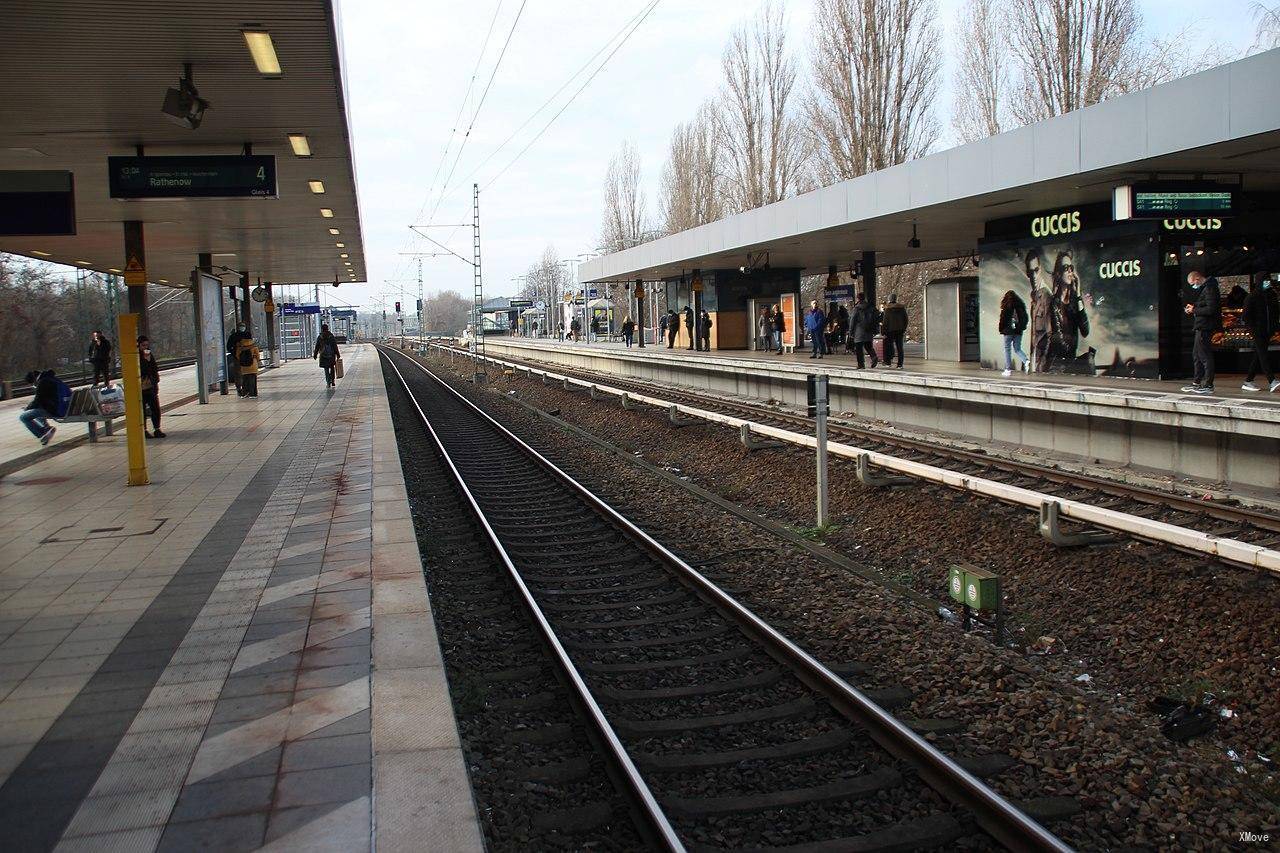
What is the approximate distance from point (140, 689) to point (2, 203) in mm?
8401

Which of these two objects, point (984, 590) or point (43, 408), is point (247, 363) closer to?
point (43, 408)

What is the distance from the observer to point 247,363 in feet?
85.6

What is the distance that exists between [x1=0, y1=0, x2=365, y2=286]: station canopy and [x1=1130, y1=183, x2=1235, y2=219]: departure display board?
10.8m

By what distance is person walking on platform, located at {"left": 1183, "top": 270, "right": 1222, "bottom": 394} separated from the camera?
12070 mm

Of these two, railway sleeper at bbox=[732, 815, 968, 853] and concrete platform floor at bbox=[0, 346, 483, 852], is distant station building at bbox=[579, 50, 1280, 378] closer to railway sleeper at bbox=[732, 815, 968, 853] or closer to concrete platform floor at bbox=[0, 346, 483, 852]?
railway sleeper at bbox=[732, 815, 968, 853]

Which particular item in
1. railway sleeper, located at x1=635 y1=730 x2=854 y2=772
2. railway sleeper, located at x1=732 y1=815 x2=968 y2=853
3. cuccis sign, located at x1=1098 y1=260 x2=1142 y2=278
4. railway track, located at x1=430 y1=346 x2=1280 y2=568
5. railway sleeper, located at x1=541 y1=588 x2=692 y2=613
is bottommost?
railway sleeper, located at x1=732 y1=815 x2=968 y2=853

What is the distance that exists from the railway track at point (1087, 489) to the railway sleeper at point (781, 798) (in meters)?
4.53

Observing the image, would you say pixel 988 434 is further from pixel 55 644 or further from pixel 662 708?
→ pixel 55 644

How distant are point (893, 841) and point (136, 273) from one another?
52.1ft

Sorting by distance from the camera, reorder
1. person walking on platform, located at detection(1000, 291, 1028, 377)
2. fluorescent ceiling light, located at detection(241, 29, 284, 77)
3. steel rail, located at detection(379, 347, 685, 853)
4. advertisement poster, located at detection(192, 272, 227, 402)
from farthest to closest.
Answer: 1. advertisement poster, located at detection(192, 272, 227, 402)
2. person walking on platform, located at detection(1000, 291, 1028, 377)
3. fluorescent ceiling light, located at detection(241, 29, 284, 77)
4. steel rail, located at detection(379, 347, 685, 853)

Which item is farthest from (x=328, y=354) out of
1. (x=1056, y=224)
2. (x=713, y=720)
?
(x=713, y=720)

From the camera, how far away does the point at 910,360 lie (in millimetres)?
24703

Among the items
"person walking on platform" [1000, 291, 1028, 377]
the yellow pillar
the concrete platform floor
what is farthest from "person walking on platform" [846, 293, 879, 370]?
the yellow pillar

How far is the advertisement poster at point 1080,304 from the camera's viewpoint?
15.3 meters
